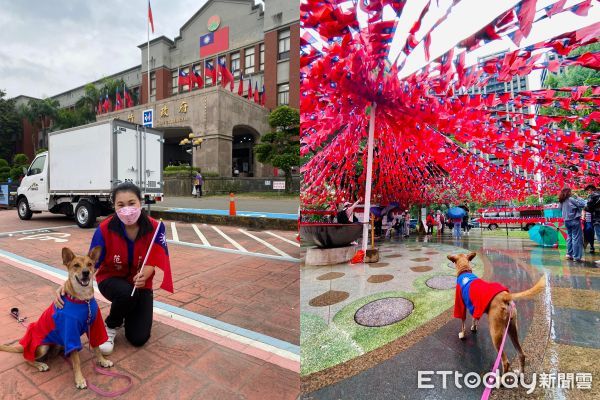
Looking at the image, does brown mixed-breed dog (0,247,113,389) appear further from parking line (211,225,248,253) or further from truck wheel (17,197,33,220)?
parking line (211,225,248,253)

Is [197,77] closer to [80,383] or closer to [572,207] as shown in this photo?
[80,383]

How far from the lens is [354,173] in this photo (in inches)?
67.2

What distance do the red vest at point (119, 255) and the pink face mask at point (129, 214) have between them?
13 cm

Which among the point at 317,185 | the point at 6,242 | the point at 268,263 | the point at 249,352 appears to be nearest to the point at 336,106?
the point at 317,185

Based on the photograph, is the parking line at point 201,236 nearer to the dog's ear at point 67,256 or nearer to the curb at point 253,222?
the curb at point 253,222

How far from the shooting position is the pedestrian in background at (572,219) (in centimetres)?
148

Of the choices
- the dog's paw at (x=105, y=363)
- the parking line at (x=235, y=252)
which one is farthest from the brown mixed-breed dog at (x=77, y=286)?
the parking line at (x=235, y=252)

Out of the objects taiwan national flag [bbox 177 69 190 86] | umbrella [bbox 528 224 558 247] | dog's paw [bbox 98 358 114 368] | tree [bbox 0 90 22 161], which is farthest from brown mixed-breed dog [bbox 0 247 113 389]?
taiwan national flag [bbox 177 69 190 86]

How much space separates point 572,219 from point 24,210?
3.56m

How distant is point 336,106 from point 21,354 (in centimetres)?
195

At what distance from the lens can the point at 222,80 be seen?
11.5m

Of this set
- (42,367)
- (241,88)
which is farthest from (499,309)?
(241,88)

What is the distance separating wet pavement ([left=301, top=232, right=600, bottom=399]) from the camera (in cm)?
104

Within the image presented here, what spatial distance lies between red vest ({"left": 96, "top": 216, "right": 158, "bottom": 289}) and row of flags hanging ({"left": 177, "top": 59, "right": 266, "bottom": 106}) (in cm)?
727
